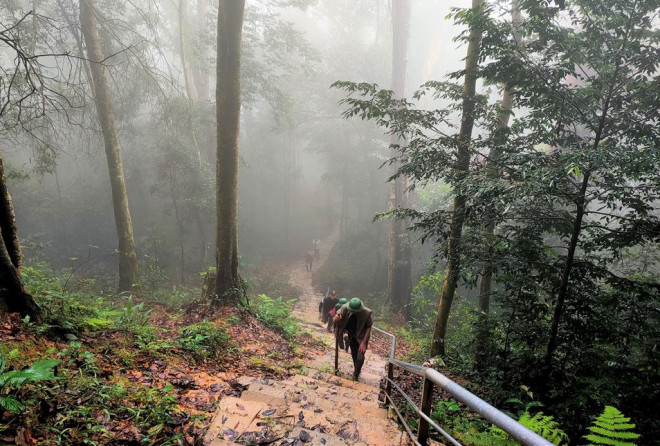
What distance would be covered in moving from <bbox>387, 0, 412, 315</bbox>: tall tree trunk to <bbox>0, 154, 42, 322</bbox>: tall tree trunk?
12978 mm

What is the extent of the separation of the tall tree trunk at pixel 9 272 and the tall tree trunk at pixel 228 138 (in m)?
4.12

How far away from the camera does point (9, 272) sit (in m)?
3.62

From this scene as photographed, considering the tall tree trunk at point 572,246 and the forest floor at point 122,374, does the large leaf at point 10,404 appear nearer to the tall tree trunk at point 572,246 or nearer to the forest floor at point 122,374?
the forest floor at point 122,374

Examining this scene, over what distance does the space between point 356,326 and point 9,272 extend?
16.2ft

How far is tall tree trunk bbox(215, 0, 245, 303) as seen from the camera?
296 inches

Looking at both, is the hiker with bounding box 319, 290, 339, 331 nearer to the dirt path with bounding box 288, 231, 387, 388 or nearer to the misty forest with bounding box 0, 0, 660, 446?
the misty forest with bounding box 0, 0, 660, 446

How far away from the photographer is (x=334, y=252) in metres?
24.2

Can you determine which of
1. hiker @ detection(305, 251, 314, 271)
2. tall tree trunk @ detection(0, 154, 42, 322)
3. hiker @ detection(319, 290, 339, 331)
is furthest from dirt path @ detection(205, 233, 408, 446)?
hiker @ detection(305, 251, 314, 271)

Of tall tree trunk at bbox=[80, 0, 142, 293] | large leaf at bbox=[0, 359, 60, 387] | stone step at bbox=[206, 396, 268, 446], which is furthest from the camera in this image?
tall tree trunk at bbox=[80, 0, 142, 293]

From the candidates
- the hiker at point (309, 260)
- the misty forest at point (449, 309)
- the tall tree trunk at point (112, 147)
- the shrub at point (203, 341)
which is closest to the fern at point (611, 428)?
the misty forest at point (449, 309)

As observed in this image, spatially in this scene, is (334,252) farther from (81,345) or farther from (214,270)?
(81,345)

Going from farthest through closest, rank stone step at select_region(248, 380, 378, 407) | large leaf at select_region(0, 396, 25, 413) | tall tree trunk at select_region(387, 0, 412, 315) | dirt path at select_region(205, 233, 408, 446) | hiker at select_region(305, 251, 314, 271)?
hiker at select_region(305, 251, 314, 271), tall tree trunk at select_region(387, 0, 412, 315), stone step at select_region(248, 380, 378, 407), dirt path at select_region(205, 233, 408, 446), large leaf at select_region(0, 396, 25, 413)

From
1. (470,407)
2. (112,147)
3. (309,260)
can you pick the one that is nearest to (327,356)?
(470,407)

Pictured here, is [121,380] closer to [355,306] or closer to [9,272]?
[9,272]
